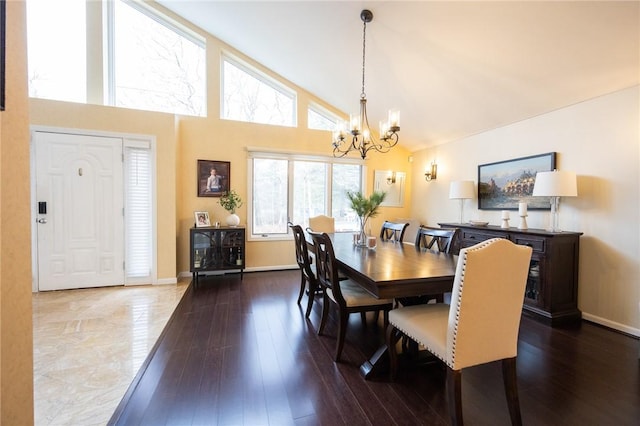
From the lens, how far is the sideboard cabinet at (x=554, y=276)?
2676 millimetres

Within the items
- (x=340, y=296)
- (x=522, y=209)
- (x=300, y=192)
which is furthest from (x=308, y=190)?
(x=522, y=209)

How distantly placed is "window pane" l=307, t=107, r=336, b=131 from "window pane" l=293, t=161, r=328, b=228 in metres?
0.75

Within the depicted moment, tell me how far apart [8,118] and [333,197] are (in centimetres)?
442

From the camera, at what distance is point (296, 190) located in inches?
190

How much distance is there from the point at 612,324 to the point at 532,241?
1021mm

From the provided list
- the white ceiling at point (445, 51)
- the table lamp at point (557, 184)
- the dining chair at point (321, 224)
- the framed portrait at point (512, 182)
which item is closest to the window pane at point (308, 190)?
the dining chair at point (321, 224)

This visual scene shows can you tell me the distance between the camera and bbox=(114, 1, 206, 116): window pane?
3.94 m

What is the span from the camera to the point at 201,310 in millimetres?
2926

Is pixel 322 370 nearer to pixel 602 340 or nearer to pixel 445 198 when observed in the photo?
pixel 602 340

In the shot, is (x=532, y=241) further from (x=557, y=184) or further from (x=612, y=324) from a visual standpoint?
(x=612, y=324)

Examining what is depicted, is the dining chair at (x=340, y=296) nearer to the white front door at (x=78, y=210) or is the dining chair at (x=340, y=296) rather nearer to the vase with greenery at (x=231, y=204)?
the vase with greenery at (x=231, y=204)

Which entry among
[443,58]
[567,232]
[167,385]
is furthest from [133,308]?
[567,232]

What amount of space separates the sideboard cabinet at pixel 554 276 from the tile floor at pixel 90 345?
3.11 meters

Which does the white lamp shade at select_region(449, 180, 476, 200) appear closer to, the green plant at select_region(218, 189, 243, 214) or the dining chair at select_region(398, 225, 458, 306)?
the dining chair at select_region(398, 225, 458, 306)
